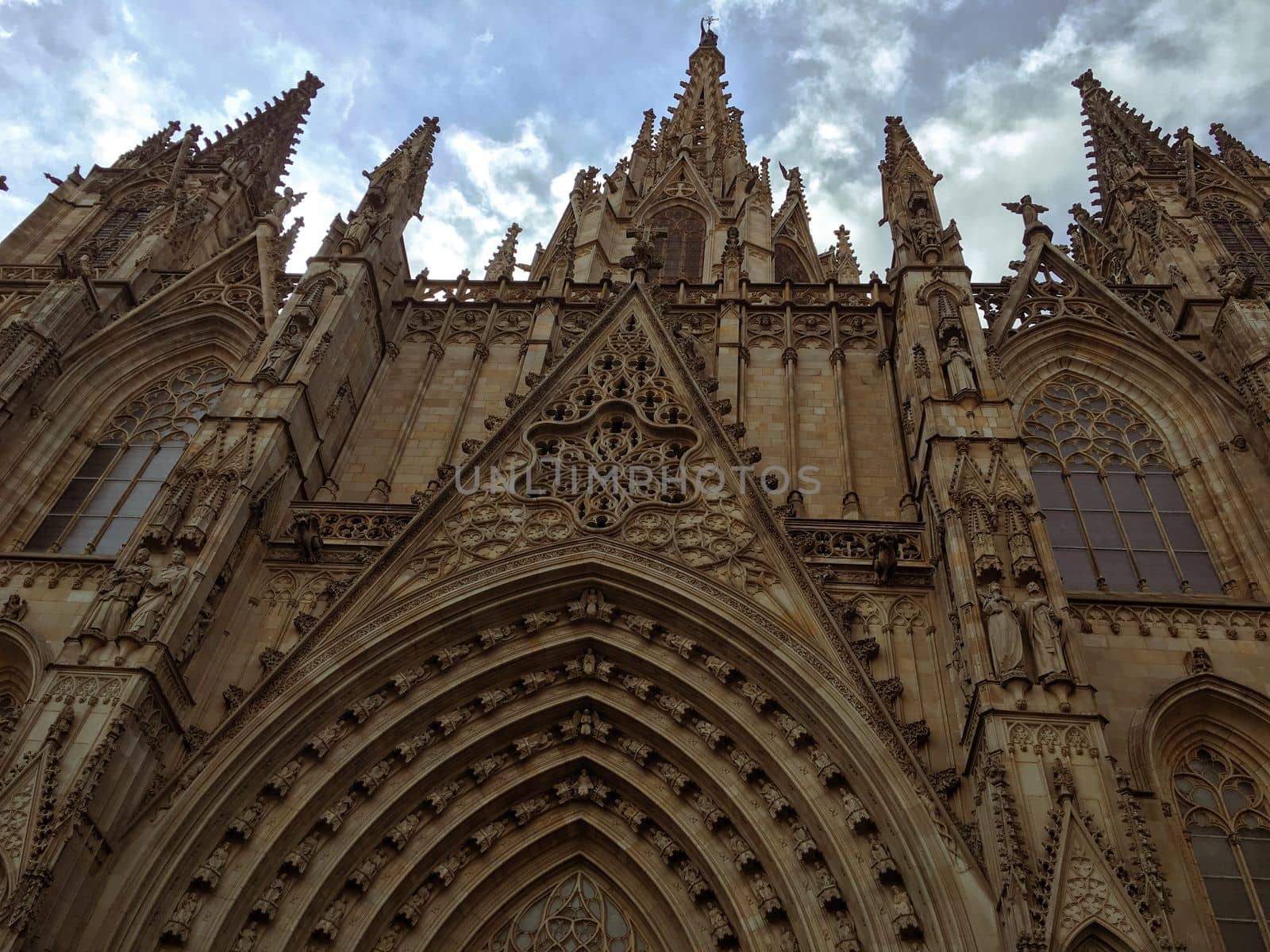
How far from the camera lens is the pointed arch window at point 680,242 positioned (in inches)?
936

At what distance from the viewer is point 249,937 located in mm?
10055

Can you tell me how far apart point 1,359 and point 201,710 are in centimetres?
804

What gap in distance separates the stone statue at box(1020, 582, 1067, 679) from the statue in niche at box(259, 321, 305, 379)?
32.1ft

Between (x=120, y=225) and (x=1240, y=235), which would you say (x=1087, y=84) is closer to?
(x=1240, y=235)

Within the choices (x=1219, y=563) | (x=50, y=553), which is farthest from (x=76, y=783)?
(x=1219, y=563)

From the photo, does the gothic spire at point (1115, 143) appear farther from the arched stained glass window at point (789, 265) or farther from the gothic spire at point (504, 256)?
the gothic spire at point (504, 256)

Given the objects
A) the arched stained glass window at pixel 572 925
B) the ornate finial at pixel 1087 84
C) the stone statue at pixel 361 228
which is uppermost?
the ornate finial at pixel 1087 84

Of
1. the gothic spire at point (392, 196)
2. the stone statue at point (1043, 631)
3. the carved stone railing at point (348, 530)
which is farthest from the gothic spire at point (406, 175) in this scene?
the stone statue at point (1043, 631)

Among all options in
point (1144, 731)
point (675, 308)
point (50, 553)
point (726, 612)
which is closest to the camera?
point (1144, 731)

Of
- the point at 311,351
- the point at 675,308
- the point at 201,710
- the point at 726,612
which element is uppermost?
the point at 675,308

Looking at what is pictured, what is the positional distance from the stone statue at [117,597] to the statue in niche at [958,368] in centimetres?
964

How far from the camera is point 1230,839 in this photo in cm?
1045

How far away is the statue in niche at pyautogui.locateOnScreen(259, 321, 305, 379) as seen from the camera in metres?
14.2

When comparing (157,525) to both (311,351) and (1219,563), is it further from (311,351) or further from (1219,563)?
(1219,563)
